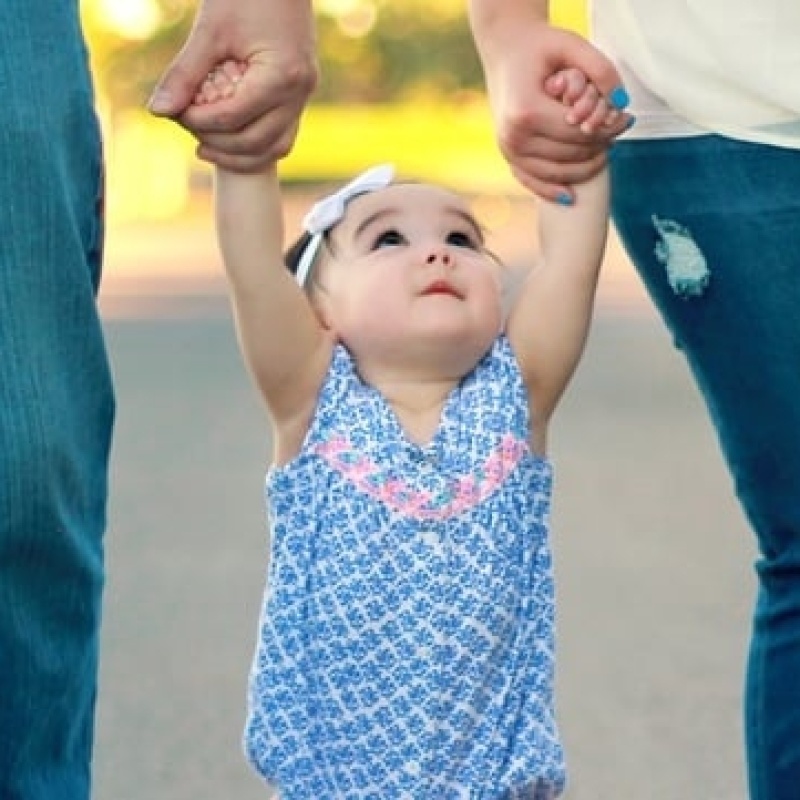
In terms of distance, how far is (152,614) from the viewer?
5.99 metres

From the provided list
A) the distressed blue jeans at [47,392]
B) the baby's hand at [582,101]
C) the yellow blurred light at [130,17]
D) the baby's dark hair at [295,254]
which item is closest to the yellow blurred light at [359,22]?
the yellow blurred light at [130,17]

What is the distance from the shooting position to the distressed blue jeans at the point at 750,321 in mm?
2891

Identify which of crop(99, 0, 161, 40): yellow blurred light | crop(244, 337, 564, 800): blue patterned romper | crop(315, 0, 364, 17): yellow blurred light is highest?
crop(244, 337, 564, 800): blue patterned romper

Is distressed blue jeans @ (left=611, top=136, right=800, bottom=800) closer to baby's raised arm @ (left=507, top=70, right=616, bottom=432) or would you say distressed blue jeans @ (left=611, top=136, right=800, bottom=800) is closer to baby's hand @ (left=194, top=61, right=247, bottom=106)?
baby's raised arm @ (left=507, top=70, right=616, bottom=432)

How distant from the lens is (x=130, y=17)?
32031mm

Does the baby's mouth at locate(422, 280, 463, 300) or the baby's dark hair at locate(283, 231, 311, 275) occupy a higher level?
the baby's mouth at locate(422, 280, 463, 300)

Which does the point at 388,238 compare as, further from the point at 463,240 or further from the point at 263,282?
the point at 263,282

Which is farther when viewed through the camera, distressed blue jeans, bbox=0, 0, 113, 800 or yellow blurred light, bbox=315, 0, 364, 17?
yellow blurred light, bbox=315, 0, 364, 17

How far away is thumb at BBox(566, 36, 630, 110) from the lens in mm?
2863

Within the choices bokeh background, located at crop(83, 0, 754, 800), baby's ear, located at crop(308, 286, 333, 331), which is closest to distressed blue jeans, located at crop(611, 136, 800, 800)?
baby's ear, located at crop(308, 286, 333, 331)

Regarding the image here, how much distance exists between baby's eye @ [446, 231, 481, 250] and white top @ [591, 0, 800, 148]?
0.90 ft

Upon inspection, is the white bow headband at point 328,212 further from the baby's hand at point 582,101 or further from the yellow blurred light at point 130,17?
the yellow blurred light at point 130,17

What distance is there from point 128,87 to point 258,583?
82.3 feet

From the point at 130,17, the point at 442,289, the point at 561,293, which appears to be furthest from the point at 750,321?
the point at 130,17
